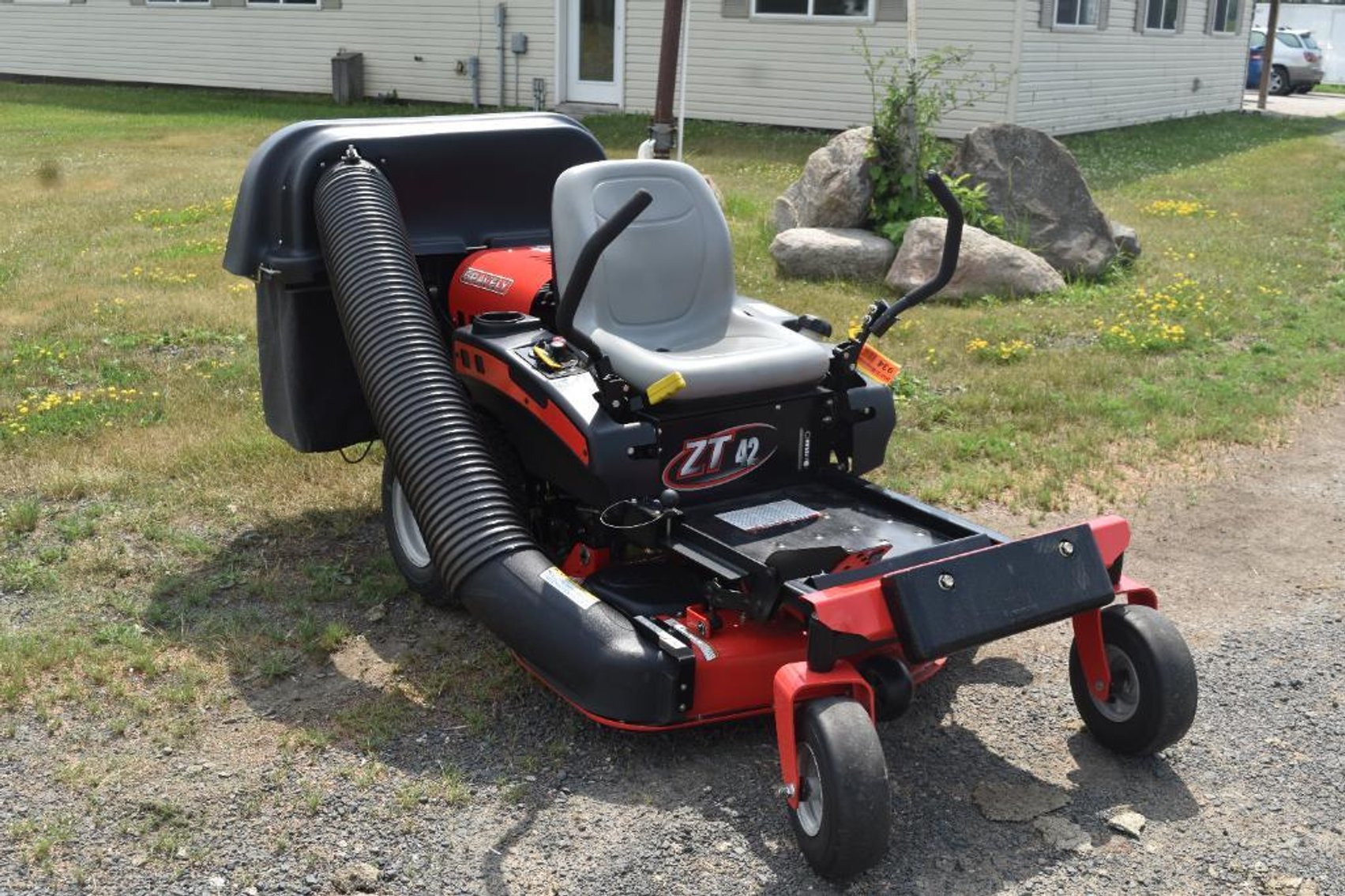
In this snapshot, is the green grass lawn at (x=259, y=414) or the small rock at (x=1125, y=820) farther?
the green grass lawn at (x=259, y=414)

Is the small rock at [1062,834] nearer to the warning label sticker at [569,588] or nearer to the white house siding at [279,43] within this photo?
the warning label sticker at [569,588]

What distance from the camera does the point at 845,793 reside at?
3.24m

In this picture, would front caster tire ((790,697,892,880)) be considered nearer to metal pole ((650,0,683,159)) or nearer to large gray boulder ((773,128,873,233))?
large gray boulder ((773,128,873,233))

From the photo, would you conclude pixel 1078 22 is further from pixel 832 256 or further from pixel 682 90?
pixel 832 256

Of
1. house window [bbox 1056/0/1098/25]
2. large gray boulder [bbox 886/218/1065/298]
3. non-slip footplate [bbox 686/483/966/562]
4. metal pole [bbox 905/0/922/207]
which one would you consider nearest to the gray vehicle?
house window [bbox 1056/0/1098/25]

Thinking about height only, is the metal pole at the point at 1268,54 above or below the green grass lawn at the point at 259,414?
above

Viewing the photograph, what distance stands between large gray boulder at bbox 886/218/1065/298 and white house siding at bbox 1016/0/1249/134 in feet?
25.5

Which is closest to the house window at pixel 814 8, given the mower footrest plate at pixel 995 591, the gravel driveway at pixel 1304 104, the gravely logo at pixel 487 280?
the gravel driveway at pixel 1304 104

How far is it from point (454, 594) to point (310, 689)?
57 cm

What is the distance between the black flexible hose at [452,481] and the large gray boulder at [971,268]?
15.8 ft

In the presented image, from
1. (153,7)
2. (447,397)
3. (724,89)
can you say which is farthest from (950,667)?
(153,7)

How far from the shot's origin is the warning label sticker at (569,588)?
12.8 feet

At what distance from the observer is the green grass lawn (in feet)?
15.0

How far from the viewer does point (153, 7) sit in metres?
22.6
